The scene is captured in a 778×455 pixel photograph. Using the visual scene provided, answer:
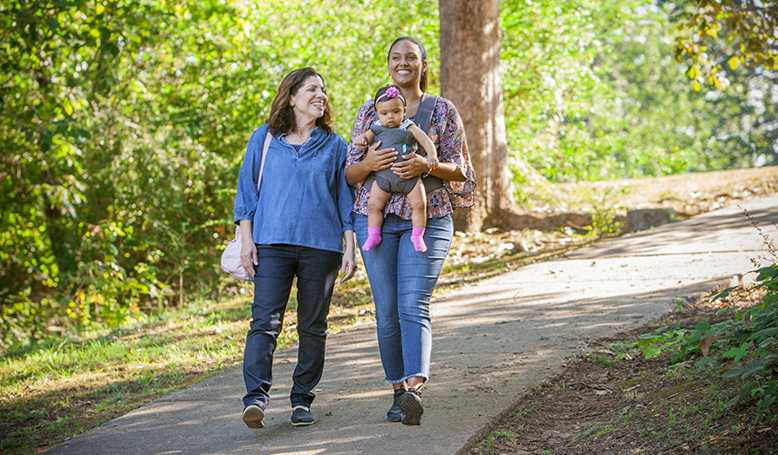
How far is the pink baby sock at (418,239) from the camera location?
4887mm

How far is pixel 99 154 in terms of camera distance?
41.1 ft

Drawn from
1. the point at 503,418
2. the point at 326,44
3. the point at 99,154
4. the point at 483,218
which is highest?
the point at 326,44

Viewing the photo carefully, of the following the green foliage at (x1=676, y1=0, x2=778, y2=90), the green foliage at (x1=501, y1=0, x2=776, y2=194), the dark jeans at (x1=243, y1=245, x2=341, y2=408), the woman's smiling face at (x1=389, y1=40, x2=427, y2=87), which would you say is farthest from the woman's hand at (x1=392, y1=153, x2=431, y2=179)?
the green foliage at (x1=501, y1=0, x2=776, y2=194)

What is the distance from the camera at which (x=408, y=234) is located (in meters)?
4.98

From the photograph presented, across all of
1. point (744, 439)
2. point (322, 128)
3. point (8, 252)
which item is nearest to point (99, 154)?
point (8, 252)

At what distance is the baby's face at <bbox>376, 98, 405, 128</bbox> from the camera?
4.79 metres

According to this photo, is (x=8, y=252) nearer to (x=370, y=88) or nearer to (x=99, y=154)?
(x=99, y=154)

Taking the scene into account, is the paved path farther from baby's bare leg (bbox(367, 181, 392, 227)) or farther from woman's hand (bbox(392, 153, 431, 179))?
woman's hand (bbox(392, 153, 431, 179))

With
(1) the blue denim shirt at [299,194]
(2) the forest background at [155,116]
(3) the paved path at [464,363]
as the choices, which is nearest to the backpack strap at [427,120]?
(1) the blue denim shirt at [299,194]

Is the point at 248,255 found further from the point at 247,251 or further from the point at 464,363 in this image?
the point at 464,363

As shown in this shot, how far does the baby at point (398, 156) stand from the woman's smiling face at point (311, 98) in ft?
1.11

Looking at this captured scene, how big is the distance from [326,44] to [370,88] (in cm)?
86

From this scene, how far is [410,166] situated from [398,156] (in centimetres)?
8

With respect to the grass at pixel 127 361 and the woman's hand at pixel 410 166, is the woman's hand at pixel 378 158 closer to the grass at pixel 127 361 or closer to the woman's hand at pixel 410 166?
the woman's hand at pixel 410 166
